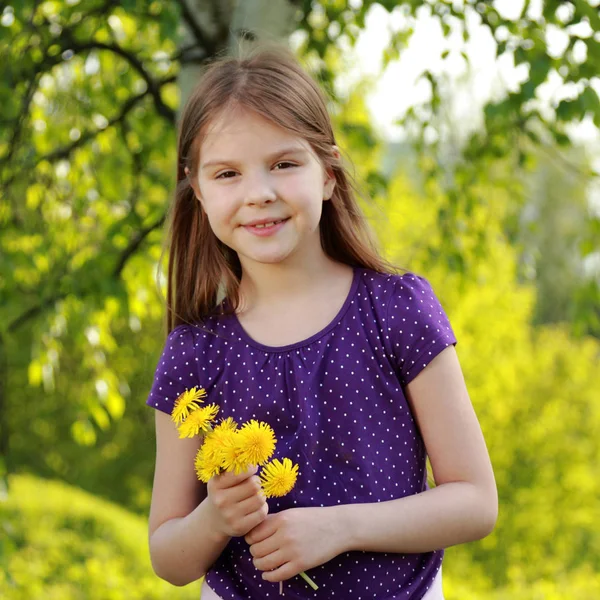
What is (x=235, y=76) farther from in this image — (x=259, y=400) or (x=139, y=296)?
(x=139, y=296)

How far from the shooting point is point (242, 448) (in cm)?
124

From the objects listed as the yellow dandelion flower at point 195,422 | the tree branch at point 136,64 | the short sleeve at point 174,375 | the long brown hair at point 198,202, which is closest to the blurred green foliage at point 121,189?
the tree branch at point 136,64

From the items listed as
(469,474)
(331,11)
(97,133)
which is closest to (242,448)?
(469,474)

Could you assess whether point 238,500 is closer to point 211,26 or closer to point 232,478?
point 232,478

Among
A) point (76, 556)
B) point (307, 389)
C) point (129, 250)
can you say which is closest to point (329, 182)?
point (307, 389)

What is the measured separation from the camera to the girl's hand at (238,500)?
1.31 meters

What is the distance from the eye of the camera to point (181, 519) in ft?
5.11

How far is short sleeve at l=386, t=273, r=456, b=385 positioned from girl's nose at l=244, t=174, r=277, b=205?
29 cm

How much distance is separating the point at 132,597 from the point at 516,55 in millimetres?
3854

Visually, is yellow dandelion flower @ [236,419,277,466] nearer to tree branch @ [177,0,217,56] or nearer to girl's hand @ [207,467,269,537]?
girl's hand @ [207,467,269,537]

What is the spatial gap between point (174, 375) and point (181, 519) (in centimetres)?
26

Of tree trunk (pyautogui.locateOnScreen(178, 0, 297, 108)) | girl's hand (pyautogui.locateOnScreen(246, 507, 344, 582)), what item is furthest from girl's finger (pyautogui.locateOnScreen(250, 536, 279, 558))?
tree trunk (pyautogui.locateOnScreen(178, 0, 297, 108))

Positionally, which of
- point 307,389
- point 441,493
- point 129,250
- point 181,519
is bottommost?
point 129,250

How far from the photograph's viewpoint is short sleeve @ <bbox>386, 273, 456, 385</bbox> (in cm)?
151
